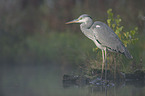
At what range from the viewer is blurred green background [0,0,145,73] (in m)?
7.61

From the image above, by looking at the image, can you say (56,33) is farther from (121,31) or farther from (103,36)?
(103,36)

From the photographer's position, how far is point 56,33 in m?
12.8

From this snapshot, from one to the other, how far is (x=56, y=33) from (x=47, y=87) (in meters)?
6.68

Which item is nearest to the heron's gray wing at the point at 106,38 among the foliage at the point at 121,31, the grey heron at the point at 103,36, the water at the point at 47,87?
the grey heron at the point at 103,36

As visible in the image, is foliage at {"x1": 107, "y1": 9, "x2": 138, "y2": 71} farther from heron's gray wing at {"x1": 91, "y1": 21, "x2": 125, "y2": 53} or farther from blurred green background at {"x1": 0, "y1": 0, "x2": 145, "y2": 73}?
heron's gray wing at {"x1": 91, "y1": 21, "x2": 125, "y2": 53}

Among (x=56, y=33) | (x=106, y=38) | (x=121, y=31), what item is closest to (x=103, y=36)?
(x=106, y=38)

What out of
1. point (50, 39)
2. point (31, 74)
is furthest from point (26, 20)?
point (31, 74)

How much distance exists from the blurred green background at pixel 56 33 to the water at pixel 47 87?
79cm

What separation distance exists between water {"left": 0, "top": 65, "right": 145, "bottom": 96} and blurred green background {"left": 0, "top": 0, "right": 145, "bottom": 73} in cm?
79

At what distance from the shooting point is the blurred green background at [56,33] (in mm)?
7609

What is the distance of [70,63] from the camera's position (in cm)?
976

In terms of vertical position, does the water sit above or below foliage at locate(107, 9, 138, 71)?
below

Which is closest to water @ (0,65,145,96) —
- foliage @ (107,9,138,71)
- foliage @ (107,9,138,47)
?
foliage @ (107,9,138,71)

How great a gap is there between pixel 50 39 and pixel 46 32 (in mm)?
1475
